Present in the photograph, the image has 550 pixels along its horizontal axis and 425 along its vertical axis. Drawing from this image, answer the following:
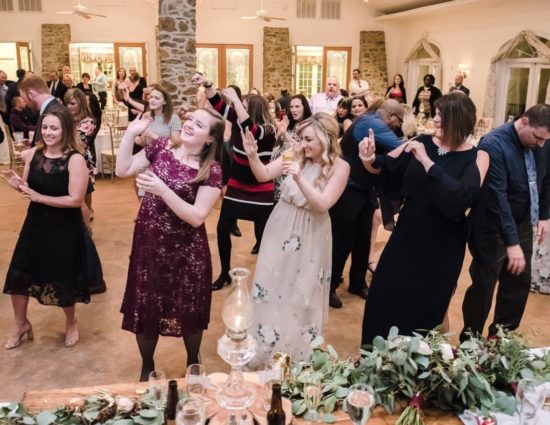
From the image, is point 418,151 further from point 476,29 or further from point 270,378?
point 476,29

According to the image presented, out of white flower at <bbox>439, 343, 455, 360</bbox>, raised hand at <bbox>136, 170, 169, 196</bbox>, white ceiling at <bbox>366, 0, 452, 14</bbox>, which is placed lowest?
white flower at <bbox>439, 343, 455, 360</bbox>

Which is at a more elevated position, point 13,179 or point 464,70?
point 464,70

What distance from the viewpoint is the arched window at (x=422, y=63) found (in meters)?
13.4

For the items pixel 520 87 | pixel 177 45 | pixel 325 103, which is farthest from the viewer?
pixel 520 87

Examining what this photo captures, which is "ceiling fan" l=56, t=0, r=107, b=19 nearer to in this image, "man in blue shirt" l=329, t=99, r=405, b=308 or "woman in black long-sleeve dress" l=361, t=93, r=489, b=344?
"man in blue shirt" l=329, t=99, r=405, b=308

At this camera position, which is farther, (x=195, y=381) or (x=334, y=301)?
(x=334, y=301)

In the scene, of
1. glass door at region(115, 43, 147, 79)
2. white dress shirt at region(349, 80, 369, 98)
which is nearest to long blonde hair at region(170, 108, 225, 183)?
white dress shirt at region(349, 80, 369, 98)

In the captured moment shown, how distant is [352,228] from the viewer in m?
3.98

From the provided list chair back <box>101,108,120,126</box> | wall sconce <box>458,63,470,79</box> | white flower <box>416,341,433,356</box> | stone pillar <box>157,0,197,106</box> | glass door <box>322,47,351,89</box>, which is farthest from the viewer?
glass door <box>322,47,351,89</box>

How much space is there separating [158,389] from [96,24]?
14.1 metres

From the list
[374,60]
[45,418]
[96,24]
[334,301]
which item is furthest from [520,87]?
[45,418]

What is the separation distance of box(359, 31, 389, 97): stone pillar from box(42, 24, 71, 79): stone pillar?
7.89 meters

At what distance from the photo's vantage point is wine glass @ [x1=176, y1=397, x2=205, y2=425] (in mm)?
1477

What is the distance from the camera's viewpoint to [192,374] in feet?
5.50
